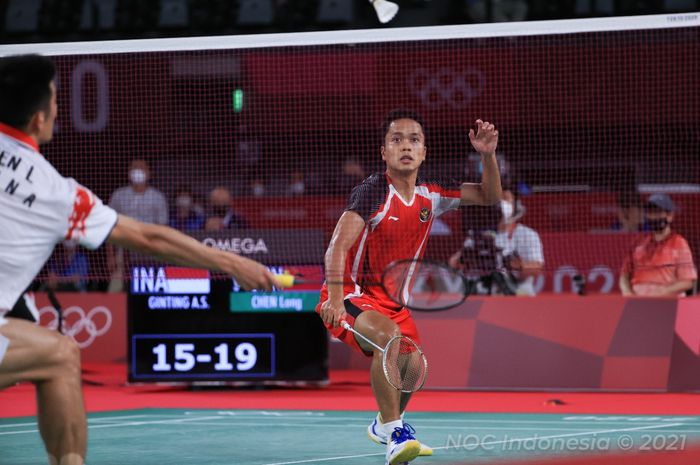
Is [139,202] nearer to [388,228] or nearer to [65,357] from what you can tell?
→ [388,228]

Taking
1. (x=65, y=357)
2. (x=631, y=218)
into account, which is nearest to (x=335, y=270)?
(x=65, y=357)

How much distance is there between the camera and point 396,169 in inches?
261

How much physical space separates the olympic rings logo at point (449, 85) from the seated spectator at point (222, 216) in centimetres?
439

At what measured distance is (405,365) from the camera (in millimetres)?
6254

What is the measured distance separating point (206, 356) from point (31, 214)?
648cm

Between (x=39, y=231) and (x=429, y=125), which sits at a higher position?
(x=429, y=125)

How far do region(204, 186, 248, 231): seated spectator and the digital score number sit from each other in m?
1.15

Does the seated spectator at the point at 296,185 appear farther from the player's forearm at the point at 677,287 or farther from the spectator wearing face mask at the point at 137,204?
the player's forearm at the point at 677,287

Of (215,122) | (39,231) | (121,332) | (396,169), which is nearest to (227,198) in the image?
(121,332)

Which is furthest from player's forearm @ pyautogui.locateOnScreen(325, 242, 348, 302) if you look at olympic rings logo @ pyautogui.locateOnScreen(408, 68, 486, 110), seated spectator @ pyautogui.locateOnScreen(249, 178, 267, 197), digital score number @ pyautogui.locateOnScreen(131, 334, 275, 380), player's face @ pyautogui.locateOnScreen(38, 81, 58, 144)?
olympic rings logo @ pyautogui.locateOnScreen(408, 68, 486, 110)

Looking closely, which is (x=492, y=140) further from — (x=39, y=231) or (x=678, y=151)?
(x=678, y=151)

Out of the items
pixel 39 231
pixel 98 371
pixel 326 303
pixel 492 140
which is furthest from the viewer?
pixel 98 371

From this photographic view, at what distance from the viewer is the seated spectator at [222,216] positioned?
38.4 ft

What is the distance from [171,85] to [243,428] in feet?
29.7
